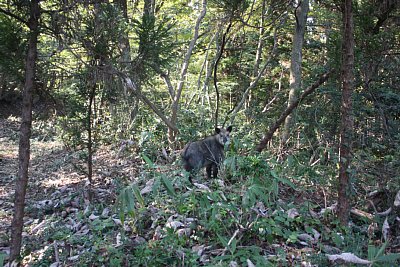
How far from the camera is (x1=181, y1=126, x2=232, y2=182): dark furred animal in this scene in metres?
7.19

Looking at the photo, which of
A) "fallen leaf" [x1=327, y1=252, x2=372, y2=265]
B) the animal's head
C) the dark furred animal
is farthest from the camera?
the animal's head

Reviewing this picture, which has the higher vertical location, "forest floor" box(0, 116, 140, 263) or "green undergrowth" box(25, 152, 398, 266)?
"green undergrowth" box(25, 152, 398, 266)

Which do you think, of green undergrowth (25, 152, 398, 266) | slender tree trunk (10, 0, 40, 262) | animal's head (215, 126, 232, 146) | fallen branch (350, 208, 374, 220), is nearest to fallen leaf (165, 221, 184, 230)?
green undergrowth (25, 152, 398, 266)

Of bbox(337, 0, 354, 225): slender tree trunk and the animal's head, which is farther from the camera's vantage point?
the animal's head

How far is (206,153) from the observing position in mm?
7414

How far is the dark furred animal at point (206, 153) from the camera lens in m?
7.19

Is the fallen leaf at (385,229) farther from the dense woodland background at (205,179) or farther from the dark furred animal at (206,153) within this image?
the dark furred animal at (206,153)

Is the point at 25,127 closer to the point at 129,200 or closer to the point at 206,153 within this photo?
the point at 129,200

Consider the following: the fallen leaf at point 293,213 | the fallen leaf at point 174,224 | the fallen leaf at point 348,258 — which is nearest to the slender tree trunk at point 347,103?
the fallen leaf at point 293,213

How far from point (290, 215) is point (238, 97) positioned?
28.7 feet

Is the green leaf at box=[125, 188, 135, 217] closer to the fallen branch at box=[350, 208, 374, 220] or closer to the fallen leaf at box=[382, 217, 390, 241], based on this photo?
the fallen leaf at box=[382, 217, 390, 241]

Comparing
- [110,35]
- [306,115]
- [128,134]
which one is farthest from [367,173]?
A: [128,134]

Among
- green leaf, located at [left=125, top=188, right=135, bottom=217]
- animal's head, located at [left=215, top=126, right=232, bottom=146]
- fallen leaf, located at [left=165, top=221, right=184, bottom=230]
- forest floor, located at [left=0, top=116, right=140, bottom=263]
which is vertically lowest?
forest floor, located at [left=0, top=116, right=140, bottom=263]

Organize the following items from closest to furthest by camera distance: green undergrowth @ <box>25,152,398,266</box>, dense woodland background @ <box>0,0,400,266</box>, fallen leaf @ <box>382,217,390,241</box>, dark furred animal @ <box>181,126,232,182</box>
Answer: green undergrowth @ <box>25,152,398,266</box>, dense woodland background @ <box>0,0,400,266</box>, fallen leaf @ <box>382,217,390,241</box>, dark furred animal @ <box>181,126,232,182</box>
